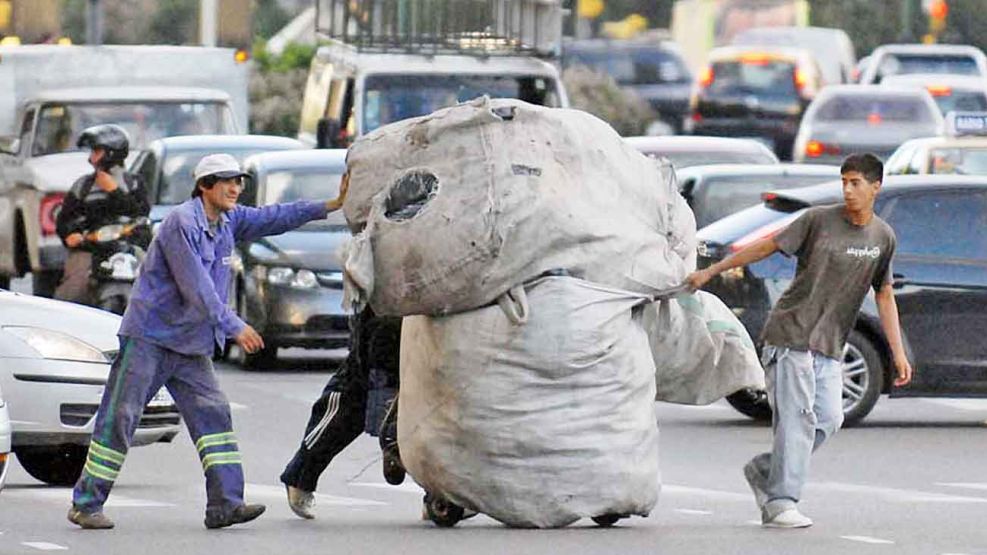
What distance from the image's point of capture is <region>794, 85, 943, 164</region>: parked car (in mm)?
39250

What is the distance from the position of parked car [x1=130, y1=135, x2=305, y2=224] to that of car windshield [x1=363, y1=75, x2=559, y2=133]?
8.53ft

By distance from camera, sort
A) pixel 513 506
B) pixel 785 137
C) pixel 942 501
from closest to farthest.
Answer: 1. pixel 513 506
2. pixel 942 501
3. pixel 785 137

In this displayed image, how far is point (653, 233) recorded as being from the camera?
12.2 meters

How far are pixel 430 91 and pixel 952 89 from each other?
20.3 m

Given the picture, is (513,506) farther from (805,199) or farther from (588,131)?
(805,199)

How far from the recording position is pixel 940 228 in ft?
57.9

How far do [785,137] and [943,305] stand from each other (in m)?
31.1

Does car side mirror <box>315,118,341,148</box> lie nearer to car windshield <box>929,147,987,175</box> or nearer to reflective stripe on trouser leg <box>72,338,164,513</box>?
car windshield <box>929,147,987,175</box>

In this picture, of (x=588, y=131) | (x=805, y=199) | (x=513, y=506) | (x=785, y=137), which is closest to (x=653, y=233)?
(x=588, y=131)

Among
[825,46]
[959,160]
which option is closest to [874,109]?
[959,160]

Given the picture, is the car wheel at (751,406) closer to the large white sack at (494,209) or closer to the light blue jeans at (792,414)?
the light blue jeans at (792,414)

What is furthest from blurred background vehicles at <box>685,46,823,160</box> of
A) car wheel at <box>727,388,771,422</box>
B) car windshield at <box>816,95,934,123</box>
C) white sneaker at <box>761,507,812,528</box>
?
white sneaker at <box>761,507,812,528</box>

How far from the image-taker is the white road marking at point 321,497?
44.3 ft

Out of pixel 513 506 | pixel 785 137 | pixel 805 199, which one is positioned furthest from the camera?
pixel 785 137
